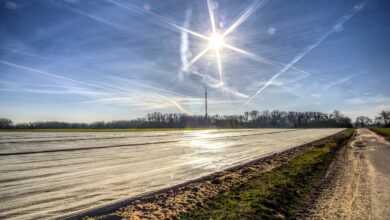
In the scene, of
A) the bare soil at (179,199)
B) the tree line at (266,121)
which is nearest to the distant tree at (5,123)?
the tree line at (266,121)

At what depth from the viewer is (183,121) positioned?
127 m

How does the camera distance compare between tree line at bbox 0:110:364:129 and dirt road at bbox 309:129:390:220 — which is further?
tree line at bbox 0:110:364:129

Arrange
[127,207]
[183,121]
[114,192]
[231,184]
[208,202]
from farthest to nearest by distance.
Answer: [183,121], [231,184], [114,192], [208,202], [127,207]

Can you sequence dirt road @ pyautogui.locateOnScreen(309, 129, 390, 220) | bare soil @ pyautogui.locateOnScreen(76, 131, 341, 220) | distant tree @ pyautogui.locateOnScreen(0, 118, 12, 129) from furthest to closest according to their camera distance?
distant tree @ pyautogui.locateOnScreen(0, 118, 12, 129) → dirt road @ pyautogui.locateOnScreen(309, 129, 390, 220) → bare soil @ pyautogui.locateOnScreen(76, 131, 341, 220)

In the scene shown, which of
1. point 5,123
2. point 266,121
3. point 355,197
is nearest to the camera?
point 355,197

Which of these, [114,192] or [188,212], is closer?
[188,212]

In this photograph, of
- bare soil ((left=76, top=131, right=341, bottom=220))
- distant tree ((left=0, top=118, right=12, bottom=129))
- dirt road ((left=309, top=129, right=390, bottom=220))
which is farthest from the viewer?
distant tree ((left=0, top=118, right=12, bottom=129))

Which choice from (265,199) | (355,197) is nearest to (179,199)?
(265,199)

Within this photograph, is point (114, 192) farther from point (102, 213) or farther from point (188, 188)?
point (188, 188)

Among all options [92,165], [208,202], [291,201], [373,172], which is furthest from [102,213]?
[373,172]

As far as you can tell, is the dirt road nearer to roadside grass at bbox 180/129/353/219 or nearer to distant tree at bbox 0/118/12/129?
roadside grass at bbox 180/129/353/219

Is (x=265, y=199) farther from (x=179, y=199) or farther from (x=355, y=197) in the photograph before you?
(x=355, y=197)

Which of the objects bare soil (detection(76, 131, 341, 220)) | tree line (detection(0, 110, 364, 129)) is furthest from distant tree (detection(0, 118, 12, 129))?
bare soil (detection(76, 131, 341, 220))

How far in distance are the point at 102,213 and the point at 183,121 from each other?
122 metres
